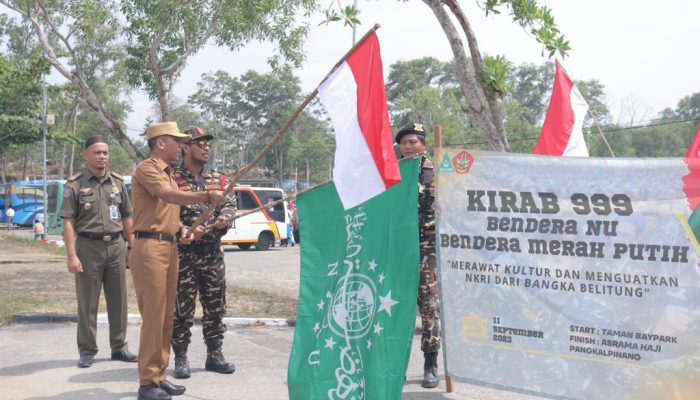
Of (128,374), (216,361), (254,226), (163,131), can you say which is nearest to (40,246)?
(254,226)

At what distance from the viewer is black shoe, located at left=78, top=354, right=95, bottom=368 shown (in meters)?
6.07

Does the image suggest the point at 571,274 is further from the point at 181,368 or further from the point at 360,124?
the point at 181,368

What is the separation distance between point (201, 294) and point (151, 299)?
0.81 m

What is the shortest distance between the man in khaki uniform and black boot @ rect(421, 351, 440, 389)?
1779 millimetres

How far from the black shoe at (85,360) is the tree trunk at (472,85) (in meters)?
4.40

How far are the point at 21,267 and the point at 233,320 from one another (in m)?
8.03

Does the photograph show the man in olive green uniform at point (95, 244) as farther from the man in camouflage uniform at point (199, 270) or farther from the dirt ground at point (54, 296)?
the dirt ground at point (54, 296)

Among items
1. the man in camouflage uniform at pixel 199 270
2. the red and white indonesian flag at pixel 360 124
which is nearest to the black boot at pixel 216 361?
the man in camouflage uniform at pixel 199 270

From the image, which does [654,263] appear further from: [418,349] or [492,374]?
[418,349]

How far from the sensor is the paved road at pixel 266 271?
12.7 meters

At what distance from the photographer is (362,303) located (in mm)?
4355

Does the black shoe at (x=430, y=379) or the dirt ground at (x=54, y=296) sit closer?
the black shoe at (x=430, y=379)

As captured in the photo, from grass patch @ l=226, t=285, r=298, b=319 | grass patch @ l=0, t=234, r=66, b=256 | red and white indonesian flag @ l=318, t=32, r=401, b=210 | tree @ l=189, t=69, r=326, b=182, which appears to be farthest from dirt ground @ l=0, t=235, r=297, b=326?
tree @ l=189, t=69, r=326, b=182

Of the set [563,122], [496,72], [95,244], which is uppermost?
[496,72]
